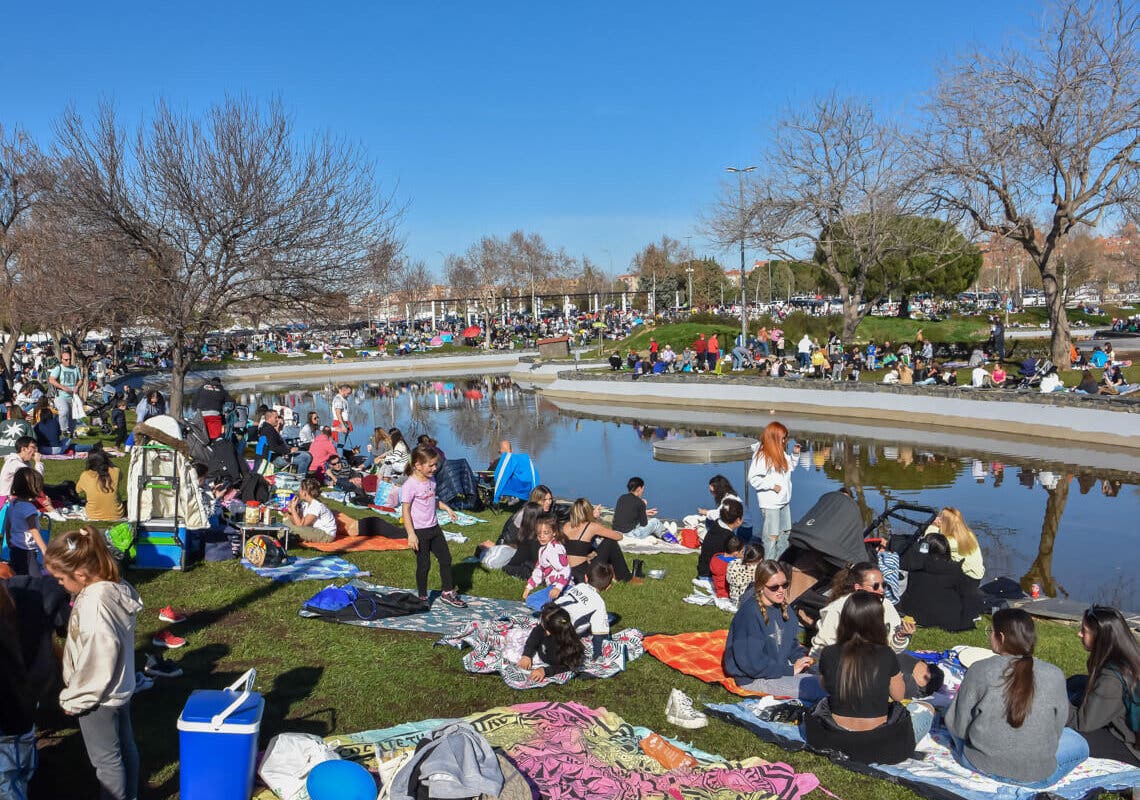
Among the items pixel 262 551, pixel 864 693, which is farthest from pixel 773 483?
pixel 262 551

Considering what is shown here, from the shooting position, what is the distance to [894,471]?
19625 millimetres

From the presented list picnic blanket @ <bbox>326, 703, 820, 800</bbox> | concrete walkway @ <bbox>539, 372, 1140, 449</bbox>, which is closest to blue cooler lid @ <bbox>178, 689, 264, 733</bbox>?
picnic blanket @ <bbox>326, 703, 820, 800</bbox>

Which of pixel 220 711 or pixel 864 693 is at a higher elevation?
pixel 220 711

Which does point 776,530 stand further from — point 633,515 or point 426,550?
point 426,550

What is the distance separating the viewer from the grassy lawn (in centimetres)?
549

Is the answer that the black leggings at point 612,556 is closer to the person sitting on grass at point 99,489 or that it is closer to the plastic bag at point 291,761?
the plastic bag at point 291,761

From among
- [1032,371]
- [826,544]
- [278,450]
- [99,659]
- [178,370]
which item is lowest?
[278,450]

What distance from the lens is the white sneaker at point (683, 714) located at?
20.0 feet

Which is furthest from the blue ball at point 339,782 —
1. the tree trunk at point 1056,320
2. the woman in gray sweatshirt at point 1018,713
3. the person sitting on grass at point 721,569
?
the tree trunk at point 1056,320

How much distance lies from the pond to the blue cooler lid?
31.3 ft

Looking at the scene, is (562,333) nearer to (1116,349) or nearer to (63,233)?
(1116,349)

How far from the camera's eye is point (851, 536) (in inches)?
342

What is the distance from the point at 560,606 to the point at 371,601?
2.09 m

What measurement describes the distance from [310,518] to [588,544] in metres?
3.78
